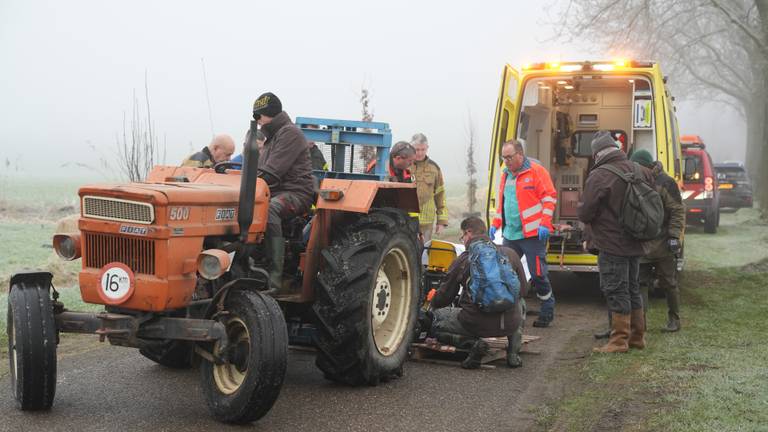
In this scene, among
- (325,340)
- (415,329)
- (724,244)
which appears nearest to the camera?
(325,340)

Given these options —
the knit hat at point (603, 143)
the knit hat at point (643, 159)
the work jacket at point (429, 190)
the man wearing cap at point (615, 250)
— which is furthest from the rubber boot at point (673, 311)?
the work jacket at point (429, 190)

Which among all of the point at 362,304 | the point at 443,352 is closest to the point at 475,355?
the point at 443,352

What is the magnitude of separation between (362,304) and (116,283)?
167 centimetres

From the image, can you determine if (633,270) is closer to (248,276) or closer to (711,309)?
(711,309)

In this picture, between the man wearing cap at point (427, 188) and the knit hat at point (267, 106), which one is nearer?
the knit hat at point (267, 106)

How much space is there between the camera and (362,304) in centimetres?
622

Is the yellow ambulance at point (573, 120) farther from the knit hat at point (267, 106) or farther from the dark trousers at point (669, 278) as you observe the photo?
the knit hat at point (267, 106)

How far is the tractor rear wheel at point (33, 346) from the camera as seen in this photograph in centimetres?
538

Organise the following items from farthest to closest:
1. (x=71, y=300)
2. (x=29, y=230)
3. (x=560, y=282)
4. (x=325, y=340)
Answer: (x=29, y=230) < (x=560, y=282) < (x=71, y=300) < (x=325, y=340)

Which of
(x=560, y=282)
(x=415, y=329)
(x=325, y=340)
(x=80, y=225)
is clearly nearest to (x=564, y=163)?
(x=560, y=282)

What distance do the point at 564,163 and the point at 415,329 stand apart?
21.0 feet

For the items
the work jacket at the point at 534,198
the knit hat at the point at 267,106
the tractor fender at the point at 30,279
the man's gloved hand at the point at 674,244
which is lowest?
the tractor fender at the point at 30,279

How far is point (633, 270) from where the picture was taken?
7766 mm

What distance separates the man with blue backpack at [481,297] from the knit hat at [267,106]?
6.09 feet
